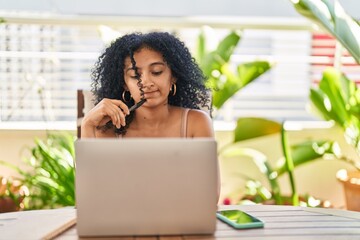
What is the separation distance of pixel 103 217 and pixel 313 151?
2.08m

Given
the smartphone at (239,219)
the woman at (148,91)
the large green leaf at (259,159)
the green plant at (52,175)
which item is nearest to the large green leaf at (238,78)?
the large green leaf at (259,159)

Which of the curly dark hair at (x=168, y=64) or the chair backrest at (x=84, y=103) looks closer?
the curly dark hair at (x=168, y=64)

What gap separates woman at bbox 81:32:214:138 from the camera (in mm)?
1810

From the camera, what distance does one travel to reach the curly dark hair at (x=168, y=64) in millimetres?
1873

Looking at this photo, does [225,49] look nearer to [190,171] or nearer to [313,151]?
[313,151]

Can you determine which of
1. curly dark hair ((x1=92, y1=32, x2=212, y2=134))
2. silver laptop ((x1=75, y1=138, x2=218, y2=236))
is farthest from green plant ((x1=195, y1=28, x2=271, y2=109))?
silver laptop ((x1=75, y1=138, x2=218, y2=236))

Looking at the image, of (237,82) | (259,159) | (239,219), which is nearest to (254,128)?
(237,82)

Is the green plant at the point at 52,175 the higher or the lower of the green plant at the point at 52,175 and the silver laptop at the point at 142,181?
the lower

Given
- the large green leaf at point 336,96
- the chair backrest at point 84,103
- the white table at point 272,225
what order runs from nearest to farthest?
the white table at point 272,225
the chair backrest at point 84,103
the large green leaf at point 336,96

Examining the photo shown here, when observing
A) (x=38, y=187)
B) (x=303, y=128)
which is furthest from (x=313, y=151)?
(x=38, y=187)

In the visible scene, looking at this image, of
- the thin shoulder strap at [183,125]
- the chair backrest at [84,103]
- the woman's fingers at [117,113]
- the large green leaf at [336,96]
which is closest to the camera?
the woman's fingers at [117,113]

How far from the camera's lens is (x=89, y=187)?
131 centimetres

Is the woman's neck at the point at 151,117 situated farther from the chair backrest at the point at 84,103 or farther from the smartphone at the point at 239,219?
the smartphone at the point at 239,219

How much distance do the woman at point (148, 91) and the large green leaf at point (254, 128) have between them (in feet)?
2.86
